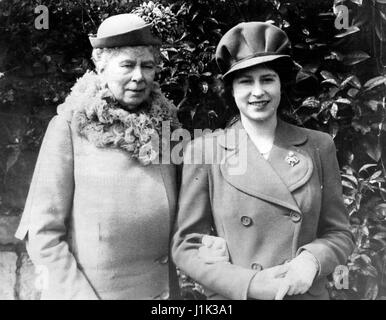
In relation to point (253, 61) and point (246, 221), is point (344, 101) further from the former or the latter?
point (246, 221)

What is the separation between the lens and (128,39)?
2.16 metres

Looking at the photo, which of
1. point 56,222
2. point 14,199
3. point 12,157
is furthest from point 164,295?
point 12,157

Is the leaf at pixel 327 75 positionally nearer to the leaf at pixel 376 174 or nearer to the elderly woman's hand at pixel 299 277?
the leaf at pixel 376 174

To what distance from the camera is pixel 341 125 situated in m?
2.60

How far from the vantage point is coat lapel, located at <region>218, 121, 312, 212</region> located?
84.3 inches

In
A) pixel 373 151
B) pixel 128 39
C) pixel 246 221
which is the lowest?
pixel 246 221

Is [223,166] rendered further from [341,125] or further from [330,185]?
[341,125]

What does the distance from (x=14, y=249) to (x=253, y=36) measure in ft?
4.91

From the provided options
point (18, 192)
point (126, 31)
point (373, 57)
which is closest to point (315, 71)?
point (373, 57)

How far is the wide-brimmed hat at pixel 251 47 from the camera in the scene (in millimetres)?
2135

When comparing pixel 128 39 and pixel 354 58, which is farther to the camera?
pixel 354 58

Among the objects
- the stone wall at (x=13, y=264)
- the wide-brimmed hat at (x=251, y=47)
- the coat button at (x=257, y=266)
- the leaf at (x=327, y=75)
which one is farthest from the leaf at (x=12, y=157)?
the leaf at (x=327, y=75)

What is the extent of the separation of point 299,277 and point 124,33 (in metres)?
1.18

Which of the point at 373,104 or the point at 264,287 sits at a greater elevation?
the point at 373,104
